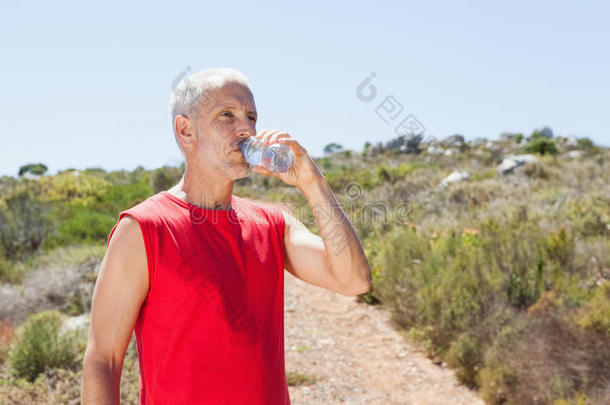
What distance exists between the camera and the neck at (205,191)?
5.62 ft

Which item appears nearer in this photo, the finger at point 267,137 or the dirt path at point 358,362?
the finger at point 267,137

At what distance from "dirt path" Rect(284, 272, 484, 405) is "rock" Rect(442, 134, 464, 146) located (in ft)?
114

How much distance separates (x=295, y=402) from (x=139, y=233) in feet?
12.8

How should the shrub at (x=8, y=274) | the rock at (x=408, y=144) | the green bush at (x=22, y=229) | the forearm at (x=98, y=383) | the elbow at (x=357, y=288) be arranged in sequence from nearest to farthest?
the forearm at (x=98, y=383)
the elbow at (x=357, y=288)
the shrub at (x=8, y=274)
the green bush at (x=22, y=229)
the rock at (x=408, y=144)

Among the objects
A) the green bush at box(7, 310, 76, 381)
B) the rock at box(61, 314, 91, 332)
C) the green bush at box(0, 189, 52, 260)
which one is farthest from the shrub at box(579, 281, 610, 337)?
the green bush at box(0, 189, 52, 260)

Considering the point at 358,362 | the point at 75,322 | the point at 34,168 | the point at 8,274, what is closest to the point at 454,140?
the point at 34,168

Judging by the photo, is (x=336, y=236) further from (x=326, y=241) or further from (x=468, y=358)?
(x=468, y=358)

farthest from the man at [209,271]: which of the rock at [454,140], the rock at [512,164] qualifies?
the rock at [454,140]

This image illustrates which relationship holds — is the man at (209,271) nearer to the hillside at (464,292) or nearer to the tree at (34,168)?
the hillside at (464,292)

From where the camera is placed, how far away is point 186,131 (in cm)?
169

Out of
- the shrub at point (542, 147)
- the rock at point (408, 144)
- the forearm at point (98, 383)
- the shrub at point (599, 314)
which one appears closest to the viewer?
the forearm at point (98, 383)

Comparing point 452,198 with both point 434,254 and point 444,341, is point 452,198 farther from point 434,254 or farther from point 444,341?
point 444,341

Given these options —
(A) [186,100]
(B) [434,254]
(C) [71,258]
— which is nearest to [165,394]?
(A) [186,100]

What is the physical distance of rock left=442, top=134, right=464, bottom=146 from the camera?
4062 cm
